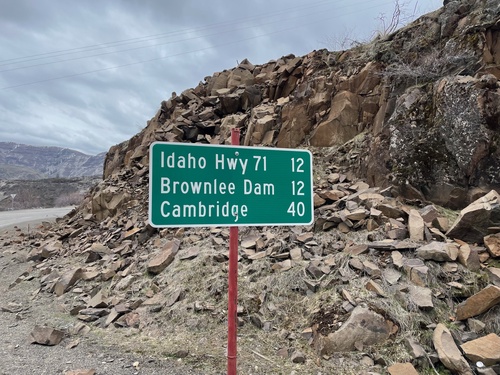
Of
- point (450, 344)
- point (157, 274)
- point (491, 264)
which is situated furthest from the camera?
point (157, 274)

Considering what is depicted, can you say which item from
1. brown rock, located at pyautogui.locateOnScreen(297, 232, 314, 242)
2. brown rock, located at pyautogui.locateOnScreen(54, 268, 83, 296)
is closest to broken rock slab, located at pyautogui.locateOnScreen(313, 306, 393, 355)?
brown rock, located at pyautogui.locateOnScreen(297, 232, 314, 242)

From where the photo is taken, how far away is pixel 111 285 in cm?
660

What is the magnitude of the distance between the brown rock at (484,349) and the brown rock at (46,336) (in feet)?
15.4

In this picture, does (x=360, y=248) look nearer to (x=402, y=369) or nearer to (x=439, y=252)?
(x=439, y=252)

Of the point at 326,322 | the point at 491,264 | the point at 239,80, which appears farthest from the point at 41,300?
the point at 239,80

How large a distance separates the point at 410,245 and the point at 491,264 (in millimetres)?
981

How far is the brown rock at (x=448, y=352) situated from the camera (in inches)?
124

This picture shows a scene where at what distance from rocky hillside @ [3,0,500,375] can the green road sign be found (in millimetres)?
2156

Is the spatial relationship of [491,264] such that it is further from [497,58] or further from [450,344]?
[497,58]

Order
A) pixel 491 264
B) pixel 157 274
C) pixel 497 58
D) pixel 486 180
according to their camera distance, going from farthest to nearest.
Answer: pixel 497 58 → pixel 157 274 → pixel 486 180 → pixel 491 264

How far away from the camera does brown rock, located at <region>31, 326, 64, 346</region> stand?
4496mm

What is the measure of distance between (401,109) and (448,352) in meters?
5.40

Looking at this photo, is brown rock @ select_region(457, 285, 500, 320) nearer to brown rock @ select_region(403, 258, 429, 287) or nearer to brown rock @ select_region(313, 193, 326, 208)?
brown rock @ select_region(403, 258, 429, 287)

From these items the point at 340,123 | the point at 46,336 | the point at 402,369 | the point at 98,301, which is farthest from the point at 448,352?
the point at 340,123
